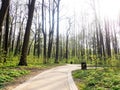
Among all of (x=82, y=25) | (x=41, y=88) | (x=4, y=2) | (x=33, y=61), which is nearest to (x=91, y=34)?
(x=82, y=25)

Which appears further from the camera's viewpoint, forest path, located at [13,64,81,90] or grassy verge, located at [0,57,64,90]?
grassy verge, located at [0,57,64,90]

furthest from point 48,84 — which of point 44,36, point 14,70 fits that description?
point 44,36

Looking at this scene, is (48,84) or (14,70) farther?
(14,70)

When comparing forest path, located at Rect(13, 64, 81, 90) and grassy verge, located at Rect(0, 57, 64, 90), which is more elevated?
grassy verge, located at Rect(0, 57, 64, 90)

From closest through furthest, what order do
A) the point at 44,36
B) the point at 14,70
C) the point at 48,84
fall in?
the point at 48,84, the point at 14,70, the point at 44,36

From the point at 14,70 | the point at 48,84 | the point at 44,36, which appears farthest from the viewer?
the point at 44,36

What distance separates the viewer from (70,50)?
88.7 meters

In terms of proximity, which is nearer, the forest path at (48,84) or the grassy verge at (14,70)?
the forest path at (48,84)

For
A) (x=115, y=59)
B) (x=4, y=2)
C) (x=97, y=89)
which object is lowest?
(x=97, y=89)

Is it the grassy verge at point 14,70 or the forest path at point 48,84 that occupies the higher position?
the grassy verge at point 14,70

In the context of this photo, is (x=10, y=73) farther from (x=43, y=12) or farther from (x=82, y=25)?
(x=82, y=25)

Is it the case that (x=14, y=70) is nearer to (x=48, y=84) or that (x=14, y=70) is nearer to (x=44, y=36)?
(x=48, y=84)

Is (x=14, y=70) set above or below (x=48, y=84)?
above

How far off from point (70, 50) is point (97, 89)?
7921cm
